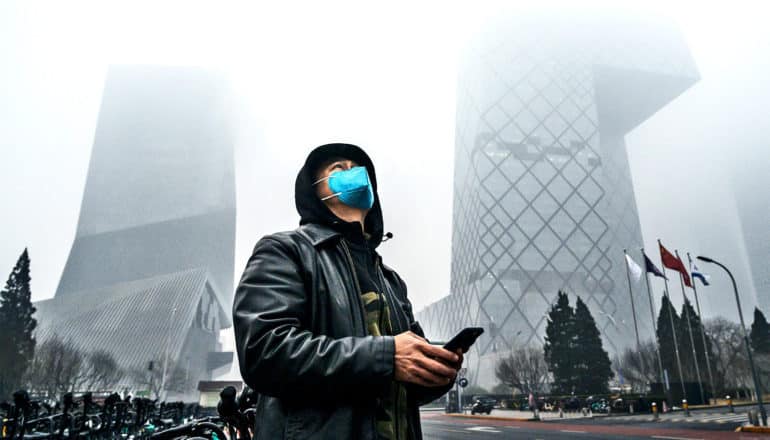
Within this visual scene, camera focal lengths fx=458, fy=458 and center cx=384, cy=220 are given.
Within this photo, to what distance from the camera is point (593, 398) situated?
2889cm

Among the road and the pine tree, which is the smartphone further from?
the pine tree

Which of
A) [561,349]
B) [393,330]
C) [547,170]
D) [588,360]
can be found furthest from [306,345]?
[547,170]

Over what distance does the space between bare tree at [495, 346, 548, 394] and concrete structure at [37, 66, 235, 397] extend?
107 ft

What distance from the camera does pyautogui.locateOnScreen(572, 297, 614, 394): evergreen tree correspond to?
116 ft

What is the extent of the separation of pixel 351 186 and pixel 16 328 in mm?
43631

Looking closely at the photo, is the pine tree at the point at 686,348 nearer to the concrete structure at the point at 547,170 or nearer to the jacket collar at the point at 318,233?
the concrete structure at the point at 547,170

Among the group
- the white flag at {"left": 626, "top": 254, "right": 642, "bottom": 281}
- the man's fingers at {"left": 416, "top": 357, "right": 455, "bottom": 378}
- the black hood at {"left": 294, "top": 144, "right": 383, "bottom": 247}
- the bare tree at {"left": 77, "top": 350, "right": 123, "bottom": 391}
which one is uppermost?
the white flag at {"left": 626, "top": 254, "right": 642, "bottom": 281}

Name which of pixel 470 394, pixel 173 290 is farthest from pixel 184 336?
pixel 470 394

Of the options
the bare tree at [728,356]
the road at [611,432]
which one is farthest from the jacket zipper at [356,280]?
the bare tree at [728,356]

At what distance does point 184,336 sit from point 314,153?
5786cm

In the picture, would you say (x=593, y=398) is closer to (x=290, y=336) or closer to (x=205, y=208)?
(x=290, y=336)

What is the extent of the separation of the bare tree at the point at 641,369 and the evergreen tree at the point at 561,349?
5.77 meters

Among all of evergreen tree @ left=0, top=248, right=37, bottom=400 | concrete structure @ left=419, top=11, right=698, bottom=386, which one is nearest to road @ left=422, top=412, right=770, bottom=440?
evergreen tree @ left=0, top=248, right=37, bottom=400

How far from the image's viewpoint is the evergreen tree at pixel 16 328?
31.3 metres
